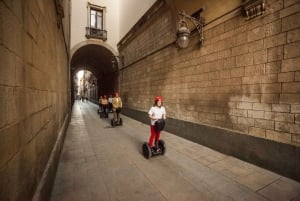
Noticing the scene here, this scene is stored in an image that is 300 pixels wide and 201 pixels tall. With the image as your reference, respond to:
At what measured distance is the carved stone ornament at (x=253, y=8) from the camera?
3959 millimetres

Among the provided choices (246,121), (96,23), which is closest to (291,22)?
(246,121)

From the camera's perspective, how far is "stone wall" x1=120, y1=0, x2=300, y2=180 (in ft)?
11.5

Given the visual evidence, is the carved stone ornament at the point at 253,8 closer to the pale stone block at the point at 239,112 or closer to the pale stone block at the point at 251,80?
the pale stone block at the point at 251,80

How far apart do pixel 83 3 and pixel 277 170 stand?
17.3 m

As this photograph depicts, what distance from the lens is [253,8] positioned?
162 inches

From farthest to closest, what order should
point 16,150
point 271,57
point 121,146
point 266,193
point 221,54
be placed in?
point 121,146 < point 221,54 < point 271,57 < point 266,193 < point 16,150

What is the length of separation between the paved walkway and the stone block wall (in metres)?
0.95

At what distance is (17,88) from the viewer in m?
1.41

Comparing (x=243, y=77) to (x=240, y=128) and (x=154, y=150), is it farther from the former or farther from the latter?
(x=154, y=150)

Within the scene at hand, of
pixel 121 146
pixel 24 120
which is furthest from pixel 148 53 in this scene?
pixel 24 120

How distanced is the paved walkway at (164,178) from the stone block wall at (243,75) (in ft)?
3.12

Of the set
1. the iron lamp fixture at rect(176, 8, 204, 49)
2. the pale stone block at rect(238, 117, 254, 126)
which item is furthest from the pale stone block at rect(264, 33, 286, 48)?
the iron lamp fixture at rect(176, 8, 204, 49)

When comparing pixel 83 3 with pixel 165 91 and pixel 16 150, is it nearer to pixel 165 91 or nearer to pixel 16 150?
pixel 165 91

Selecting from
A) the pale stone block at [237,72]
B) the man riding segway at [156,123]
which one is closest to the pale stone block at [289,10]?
the pale stone block at [237,72]
